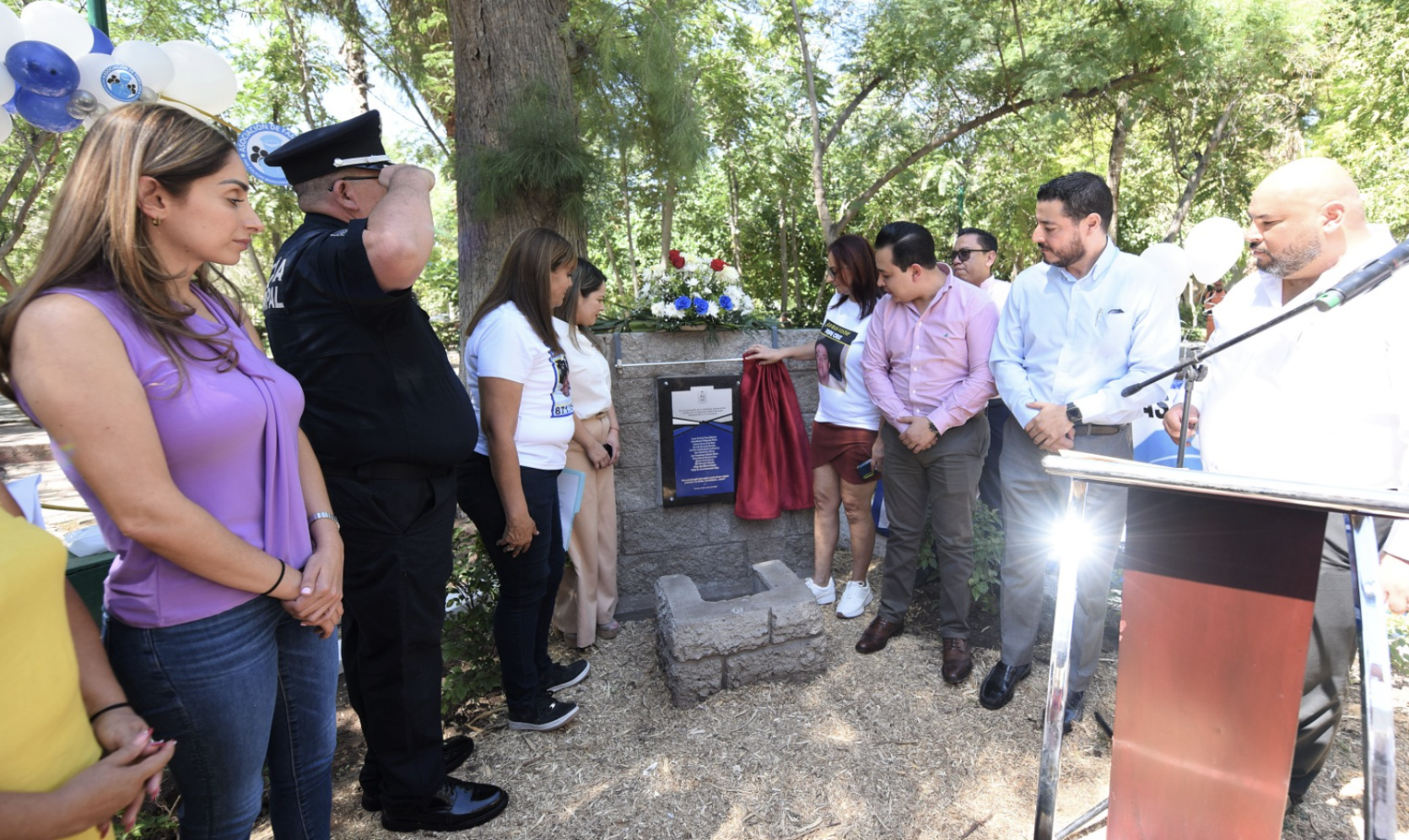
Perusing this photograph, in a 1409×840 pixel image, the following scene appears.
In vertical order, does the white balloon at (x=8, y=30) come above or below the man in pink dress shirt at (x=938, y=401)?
above

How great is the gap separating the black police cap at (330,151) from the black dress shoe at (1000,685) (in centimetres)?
311

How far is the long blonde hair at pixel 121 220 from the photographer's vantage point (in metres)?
1.42

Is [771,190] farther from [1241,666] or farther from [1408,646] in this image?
[1241,666]

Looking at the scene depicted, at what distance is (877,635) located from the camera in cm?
378

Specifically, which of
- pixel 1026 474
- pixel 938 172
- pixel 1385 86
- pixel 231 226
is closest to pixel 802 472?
pixel 1026 474

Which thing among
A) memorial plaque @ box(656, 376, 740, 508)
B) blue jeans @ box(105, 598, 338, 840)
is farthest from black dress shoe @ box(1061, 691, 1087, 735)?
blue jeans @ box(105, 598, 338, 840)

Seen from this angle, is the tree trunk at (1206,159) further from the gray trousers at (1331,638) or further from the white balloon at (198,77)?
the white balloon at (198,77)

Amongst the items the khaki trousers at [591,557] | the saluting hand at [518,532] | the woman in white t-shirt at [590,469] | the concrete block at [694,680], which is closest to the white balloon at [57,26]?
the woman in white t-shirt at [590,469]

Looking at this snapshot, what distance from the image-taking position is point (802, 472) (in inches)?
175

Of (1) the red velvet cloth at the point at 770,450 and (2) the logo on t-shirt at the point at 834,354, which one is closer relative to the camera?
(2) the logo on t-shirt at the point at 834,354

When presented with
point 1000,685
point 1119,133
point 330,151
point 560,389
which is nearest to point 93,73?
point 330,151

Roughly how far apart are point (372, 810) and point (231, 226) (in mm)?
2044

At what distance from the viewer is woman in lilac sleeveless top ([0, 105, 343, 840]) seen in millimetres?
1353

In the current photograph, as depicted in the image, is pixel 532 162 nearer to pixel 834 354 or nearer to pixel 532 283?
pixel 532 283
